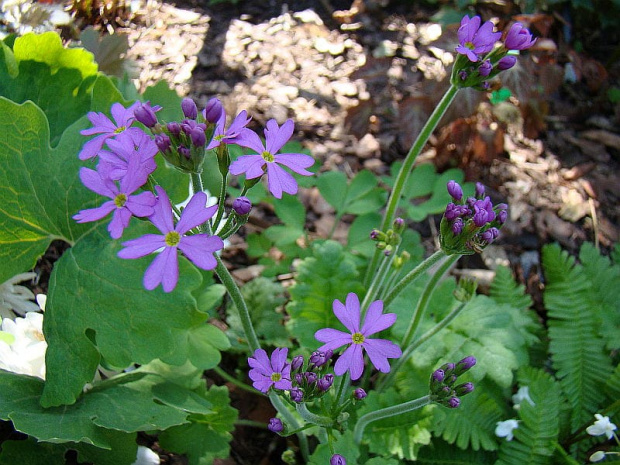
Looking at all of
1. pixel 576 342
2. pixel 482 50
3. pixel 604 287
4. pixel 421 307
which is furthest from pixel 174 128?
pixel 604 287

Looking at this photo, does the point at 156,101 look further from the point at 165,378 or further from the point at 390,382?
the point at 390,382

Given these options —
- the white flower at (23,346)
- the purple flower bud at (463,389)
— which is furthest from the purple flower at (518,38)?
the white flower at (23,346)

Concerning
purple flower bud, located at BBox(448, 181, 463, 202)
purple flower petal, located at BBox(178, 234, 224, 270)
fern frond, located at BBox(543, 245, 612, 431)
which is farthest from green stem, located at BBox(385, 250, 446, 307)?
fern frond, located at BBox(543, 245, 612, 431)

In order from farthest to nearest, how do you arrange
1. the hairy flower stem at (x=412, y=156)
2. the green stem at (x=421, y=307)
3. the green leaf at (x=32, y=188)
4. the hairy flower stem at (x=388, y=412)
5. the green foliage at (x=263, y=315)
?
the green foliage at (x=263, y=315), the green stem at (x=421, y=307), the hairy flower stem at (x=412, y=156), the green leaf at (x=32, y=188), the hairy flower stem at (x=388, y=412)

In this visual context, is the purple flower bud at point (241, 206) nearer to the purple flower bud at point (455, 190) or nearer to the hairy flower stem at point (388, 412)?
the purple flower bud at point (455, 190)

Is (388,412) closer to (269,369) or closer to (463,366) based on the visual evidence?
(463,366)

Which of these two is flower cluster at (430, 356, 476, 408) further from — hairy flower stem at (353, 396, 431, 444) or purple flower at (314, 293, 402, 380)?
purple flower at (314, 293, 402, 380)
